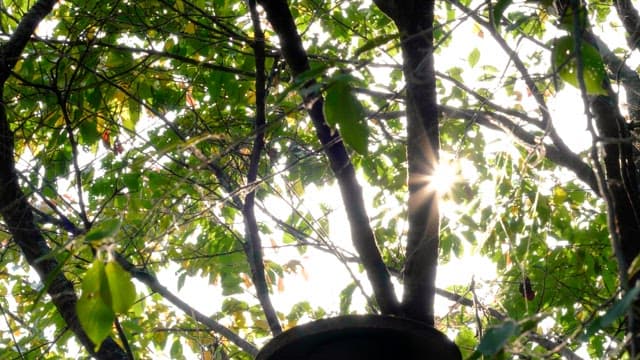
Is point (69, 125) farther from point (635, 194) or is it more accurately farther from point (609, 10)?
point (609, 10)

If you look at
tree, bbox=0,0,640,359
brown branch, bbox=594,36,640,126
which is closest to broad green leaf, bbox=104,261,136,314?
tree, bbox=0,0,640,359

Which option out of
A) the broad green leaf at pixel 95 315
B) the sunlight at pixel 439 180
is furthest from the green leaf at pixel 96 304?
the sunlight at pixel 439 180

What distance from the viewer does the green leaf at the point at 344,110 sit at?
4.33ft

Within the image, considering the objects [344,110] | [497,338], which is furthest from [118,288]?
[497,338]

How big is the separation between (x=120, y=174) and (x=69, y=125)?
848mm

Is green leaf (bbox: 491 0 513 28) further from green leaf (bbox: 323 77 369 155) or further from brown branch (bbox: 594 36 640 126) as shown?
brown branch (bbox: 594 36 640 126)

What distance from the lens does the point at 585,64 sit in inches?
58.4

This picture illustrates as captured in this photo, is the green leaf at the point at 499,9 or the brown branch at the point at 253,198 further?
the brown branch at the point at 253,198

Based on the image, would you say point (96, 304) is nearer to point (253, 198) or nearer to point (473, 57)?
point (253, 198)

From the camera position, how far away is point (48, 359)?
13.2ft

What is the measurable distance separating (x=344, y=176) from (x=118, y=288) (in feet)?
3.19

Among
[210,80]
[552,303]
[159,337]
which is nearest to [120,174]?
[210,80]

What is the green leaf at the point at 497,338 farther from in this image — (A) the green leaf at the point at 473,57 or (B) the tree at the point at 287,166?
(A) the green leaf at the point at 473,57

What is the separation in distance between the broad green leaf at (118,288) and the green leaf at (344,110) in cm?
50
